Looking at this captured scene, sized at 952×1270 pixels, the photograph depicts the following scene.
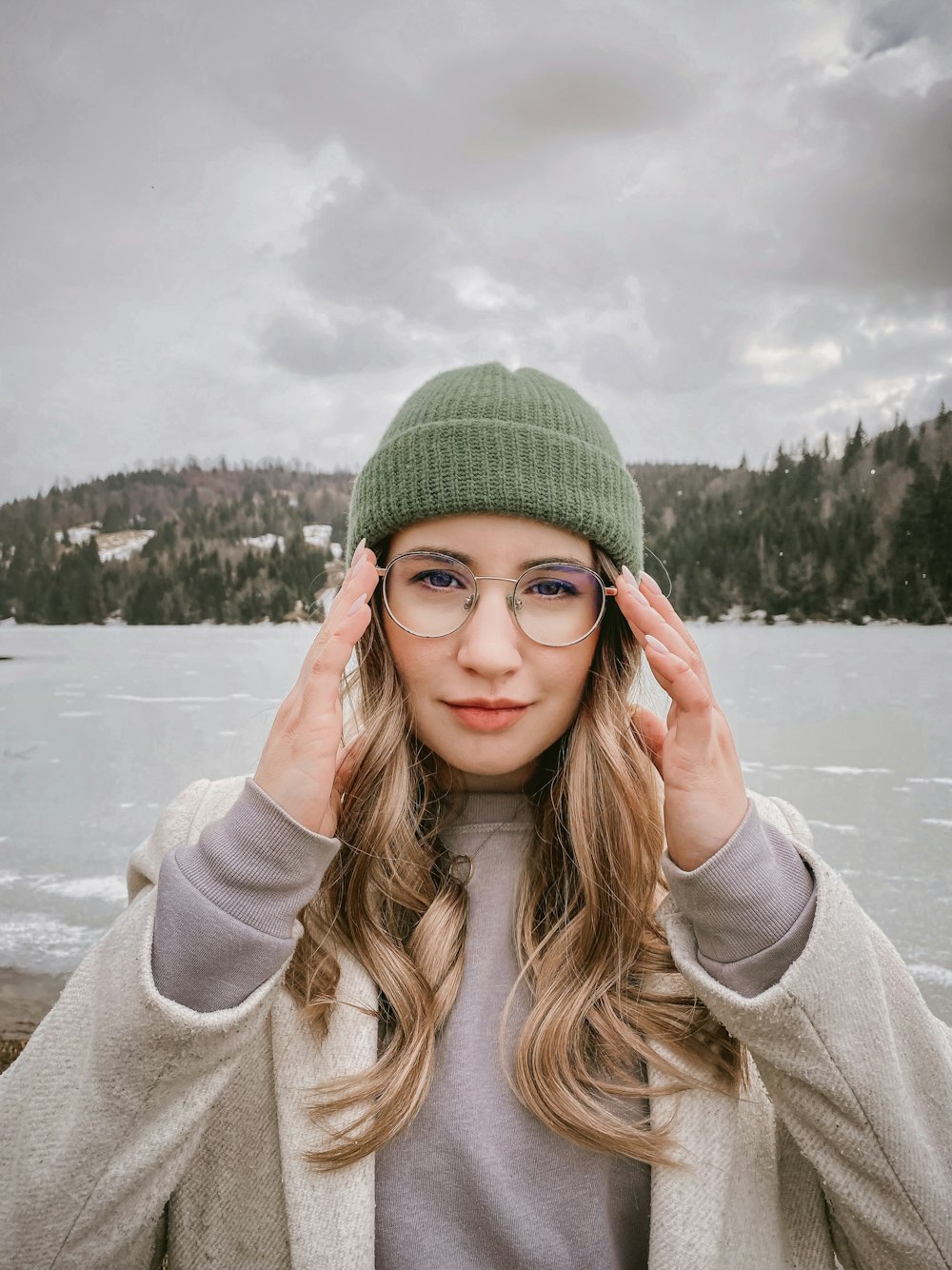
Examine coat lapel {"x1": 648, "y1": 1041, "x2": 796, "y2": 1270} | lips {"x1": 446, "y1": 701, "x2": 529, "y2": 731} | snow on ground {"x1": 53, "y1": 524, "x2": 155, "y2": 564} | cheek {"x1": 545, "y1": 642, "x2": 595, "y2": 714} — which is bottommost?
coat lapel {"x1": 648, "y1": 1041, "x2": 796, "y2": 1270}

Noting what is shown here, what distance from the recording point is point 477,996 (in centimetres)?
130

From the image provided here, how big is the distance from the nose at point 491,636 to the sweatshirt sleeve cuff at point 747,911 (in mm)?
435

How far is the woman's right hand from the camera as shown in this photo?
1113 mm

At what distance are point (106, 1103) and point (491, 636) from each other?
2.76 ft

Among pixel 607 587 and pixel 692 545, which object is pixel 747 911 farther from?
pixel 692 545

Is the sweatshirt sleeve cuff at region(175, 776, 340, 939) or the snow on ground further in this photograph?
the snow on ground

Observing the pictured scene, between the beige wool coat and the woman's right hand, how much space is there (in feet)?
0.80

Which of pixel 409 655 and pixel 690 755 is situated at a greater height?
pixel 409 655

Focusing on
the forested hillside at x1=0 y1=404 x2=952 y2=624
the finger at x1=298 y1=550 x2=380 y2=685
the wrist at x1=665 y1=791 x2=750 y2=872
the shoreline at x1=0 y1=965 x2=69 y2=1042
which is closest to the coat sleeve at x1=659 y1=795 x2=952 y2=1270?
the wrist at x1=665 y1=791 x2=750 y2=872

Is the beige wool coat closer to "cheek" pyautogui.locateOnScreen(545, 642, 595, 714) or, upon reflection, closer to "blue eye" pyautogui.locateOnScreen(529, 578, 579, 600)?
"cheek" pyautogui.locateOnScreen(545, 642, 595, 714)

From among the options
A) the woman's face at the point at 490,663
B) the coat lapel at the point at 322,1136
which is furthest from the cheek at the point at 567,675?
the coat lapel at the point at 322,1136

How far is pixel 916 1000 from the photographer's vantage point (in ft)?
3.59

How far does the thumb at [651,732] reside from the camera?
138cm

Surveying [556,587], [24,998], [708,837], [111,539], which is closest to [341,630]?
[556,587]
